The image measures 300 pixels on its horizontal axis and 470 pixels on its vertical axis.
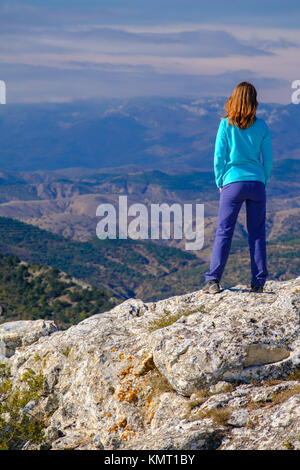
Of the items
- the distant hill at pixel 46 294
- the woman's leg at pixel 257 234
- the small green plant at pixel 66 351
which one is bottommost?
the distant hill at pixel 46 294

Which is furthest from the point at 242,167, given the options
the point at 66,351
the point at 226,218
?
the point at 66,351

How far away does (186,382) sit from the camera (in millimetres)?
7555

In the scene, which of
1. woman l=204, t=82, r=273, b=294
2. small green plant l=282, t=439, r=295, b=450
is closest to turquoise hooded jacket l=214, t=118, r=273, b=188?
woman l=204, t=82, r=273, b=294

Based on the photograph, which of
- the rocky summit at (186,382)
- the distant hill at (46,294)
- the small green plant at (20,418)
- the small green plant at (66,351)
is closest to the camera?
the rocky summit at (186,382)

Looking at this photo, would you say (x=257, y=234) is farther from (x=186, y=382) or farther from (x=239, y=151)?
(x=186, y=382)

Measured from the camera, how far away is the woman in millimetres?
9422

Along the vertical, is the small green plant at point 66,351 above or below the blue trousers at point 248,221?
below

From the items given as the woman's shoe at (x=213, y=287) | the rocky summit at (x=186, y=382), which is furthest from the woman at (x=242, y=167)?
the rocky summit at (x=186, y=382)

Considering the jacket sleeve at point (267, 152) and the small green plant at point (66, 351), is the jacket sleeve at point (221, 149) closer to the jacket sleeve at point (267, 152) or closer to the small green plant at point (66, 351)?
the jacket sleeve at point (267, 152)

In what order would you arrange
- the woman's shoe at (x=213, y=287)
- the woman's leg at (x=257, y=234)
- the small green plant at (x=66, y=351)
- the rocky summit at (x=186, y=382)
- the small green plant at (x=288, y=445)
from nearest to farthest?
the small green plant at (x=288, y=445) < the rocky summit at (x=186, y=382) < the woman's leg at (x=257, y=234) < the small green plant at (x=66, y=351) < the woman's shoe at (x=213, y=287)

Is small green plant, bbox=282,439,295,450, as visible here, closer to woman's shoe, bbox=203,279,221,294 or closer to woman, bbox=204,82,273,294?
woman, bbox=204,82,273,294

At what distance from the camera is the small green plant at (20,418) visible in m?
8.08

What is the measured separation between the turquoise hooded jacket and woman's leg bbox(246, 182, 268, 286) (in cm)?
46

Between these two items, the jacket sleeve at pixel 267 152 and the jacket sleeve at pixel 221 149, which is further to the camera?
the jacket sleeve at pixel 267 152
